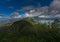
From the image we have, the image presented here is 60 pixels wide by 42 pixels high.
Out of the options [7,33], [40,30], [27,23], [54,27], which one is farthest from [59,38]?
[7,33]

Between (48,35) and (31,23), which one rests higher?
(31,23)

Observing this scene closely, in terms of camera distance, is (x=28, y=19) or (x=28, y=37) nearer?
(x=28, y=37)

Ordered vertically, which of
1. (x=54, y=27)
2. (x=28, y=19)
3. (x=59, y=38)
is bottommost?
Result: (x=59, y=38)

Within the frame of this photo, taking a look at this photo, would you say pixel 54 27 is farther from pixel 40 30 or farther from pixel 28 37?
pixel 28 37

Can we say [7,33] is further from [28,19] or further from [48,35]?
[48,35]

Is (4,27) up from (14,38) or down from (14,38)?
up

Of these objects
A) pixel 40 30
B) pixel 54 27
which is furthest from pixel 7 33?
pixel 54 27
